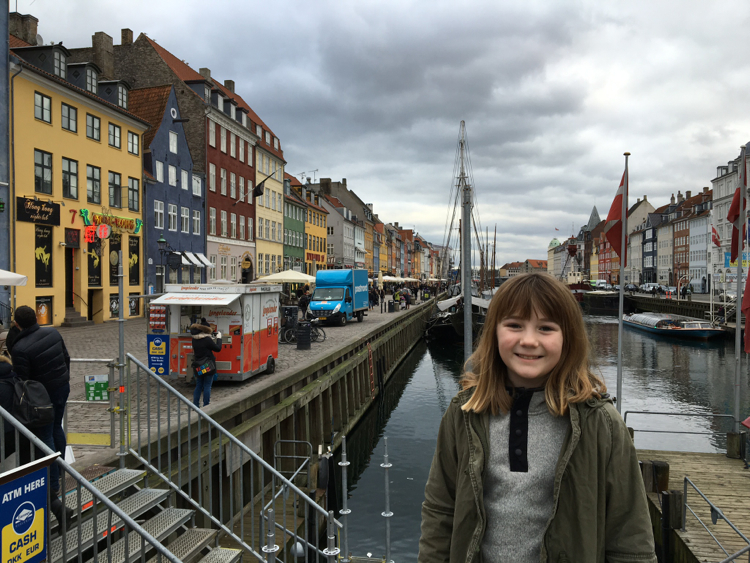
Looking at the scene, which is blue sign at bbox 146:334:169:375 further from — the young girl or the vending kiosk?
the young girl

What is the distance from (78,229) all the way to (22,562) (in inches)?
1013

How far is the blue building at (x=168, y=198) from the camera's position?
33562 mm

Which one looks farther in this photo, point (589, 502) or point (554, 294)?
point (554, 294)

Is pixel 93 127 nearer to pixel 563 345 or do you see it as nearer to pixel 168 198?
pixel 168 198

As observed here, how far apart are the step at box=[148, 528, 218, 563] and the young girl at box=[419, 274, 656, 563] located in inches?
159

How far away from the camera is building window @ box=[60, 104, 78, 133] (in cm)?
2608

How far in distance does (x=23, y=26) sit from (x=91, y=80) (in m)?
5.09

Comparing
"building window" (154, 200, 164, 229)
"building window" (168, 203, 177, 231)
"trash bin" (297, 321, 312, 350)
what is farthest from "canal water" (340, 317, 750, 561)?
"building window" (168, 203, 177, 231)

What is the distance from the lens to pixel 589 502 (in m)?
2.11

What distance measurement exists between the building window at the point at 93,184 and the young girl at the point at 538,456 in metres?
29.0

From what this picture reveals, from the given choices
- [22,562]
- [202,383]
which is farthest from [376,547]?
[22,562]

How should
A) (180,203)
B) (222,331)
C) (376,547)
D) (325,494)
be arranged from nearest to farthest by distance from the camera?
(325,494) < (376,547) < (222,331) < (180,203)

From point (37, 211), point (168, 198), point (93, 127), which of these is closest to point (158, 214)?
point (168, 198)

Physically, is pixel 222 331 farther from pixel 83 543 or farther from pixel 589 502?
pixel 589 502
